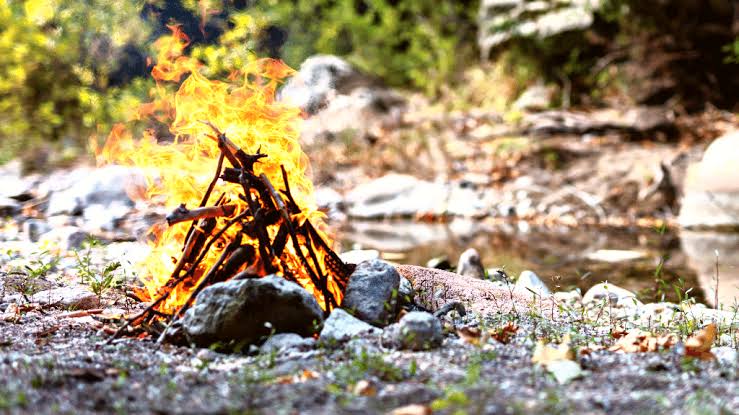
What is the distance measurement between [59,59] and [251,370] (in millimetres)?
11058

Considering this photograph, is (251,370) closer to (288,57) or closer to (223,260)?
(223,260)

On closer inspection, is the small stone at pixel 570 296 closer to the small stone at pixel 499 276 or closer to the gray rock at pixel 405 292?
the small stone at pixel 499 276

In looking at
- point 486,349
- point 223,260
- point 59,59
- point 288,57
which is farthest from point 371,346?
point 288,57

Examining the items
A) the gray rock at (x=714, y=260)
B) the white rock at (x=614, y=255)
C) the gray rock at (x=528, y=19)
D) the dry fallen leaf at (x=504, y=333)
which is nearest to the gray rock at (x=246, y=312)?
the dry fallen leaf at (x=504, y=333)

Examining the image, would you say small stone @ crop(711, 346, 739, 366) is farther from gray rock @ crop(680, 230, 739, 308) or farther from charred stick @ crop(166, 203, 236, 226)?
charred stick @ crop(166, 203, 236, 226)

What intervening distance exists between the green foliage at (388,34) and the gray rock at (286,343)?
13358 millimetres

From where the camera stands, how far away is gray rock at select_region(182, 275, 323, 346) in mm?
2879

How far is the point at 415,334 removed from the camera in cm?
273

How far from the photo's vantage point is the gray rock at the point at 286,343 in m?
2.80

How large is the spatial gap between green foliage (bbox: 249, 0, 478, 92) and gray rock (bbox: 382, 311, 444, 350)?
1337 cm

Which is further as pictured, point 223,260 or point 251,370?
point 223,260

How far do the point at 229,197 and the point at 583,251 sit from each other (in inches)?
200

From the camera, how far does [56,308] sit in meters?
3.71

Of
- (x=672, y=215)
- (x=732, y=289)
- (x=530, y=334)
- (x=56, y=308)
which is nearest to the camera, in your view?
(x=530, y=334)
